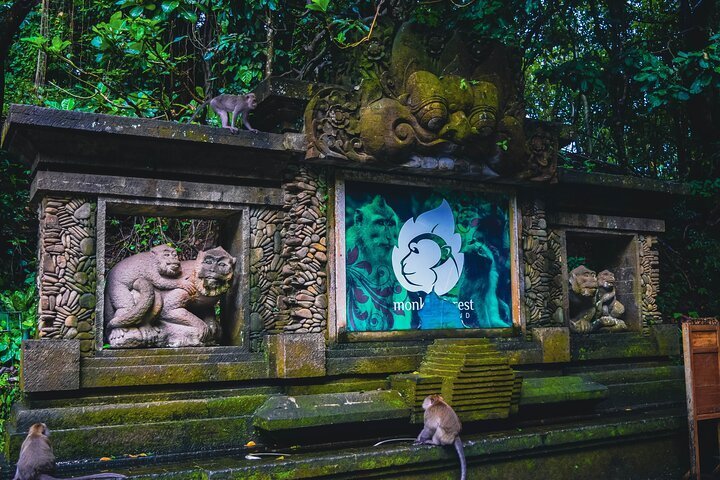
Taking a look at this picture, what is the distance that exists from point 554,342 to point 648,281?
2.24 m

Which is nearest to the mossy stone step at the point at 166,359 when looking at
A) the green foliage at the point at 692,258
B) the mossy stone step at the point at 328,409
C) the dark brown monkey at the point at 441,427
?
the mossy stone step at the point at 328,409

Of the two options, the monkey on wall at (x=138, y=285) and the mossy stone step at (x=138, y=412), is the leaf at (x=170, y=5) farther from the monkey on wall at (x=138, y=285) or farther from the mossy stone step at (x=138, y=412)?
the mossy stone step at (x=138, y=412)

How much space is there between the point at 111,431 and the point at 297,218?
2.66 meters

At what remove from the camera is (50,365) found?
6109mm

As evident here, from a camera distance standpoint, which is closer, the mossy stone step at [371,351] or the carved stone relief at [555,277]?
the mossy stone step at [371,351]

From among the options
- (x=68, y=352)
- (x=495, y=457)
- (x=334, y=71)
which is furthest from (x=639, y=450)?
(x=68, y=352)

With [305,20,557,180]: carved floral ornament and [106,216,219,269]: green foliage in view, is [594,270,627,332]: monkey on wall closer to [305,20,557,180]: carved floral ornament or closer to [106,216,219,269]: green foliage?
[305,20,557,180]: carved floral ornament

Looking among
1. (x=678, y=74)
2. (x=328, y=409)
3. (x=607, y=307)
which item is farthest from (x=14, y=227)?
(x=678, y=74)

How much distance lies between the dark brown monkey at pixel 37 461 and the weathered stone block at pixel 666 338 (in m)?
7.33

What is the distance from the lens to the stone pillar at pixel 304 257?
288 inches

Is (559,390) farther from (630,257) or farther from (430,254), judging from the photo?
(630,257)

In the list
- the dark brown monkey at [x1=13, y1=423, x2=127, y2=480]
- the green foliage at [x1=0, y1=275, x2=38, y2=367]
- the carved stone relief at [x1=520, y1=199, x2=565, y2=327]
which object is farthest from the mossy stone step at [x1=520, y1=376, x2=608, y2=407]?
the green foliage at [x1=0, y1=275, x2=38, y2=367]

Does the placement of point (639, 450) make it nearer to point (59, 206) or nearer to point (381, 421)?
point (381, 421)

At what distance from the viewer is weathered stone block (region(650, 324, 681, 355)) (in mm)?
9875
